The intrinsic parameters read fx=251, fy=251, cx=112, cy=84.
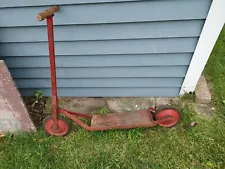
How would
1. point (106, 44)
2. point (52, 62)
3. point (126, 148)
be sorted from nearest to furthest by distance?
point (52, 62) < point (106, 44) < point (126, 148)

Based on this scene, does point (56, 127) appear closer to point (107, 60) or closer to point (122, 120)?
point (122, 120)

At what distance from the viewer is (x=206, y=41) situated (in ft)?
6.01

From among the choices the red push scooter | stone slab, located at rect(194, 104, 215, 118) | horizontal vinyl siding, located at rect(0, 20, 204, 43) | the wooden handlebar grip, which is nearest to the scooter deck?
the red push scooter

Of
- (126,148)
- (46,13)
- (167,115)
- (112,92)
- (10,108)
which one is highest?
(112,92)

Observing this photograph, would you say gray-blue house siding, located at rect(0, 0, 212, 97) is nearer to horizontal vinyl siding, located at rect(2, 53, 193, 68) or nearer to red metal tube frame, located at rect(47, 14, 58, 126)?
horizontal vinyl siding, located at rect(2, 53, 193, 68)

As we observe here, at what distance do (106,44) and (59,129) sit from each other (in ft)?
2.57

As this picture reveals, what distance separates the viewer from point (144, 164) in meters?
1.91

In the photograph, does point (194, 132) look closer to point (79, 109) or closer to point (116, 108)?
point (116, 108)

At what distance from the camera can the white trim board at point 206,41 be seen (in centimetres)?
163

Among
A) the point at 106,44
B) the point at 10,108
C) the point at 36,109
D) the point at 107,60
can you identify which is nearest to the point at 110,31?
the point at 106,44

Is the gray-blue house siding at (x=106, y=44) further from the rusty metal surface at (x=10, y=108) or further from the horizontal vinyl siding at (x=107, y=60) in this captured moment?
the rusty metal surface at (x=10, y=108)

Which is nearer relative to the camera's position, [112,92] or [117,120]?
[117,120]

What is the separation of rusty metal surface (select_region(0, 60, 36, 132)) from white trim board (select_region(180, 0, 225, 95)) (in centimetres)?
137

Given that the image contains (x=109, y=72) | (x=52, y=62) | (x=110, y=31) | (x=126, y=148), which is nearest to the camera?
(x=52, y=62)
